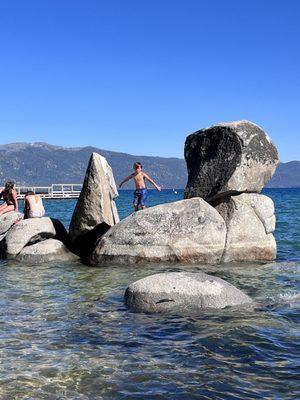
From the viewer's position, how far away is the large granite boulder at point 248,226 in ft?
53.3

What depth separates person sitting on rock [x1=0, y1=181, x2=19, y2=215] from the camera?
21016 mm

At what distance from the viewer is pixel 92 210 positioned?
57.6 feet

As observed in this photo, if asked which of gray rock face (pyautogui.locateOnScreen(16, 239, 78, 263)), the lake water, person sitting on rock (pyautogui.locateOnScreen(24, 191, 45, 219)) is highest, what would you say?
person sitting on rock (pyautogui.locateOnScreen(24, 191, 45, 219))

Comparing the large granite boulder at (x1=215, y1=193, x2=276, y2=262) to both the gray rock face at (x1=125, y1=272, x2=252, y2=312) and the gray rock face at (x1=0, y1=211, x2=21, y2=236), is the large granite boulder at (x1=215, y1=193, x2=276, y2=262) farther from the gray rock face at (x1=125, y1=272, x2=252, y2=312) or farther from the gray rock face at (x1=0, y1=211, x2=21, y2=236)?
the gray rock face at (x1=0, y1=211, x2=21, y2=236)

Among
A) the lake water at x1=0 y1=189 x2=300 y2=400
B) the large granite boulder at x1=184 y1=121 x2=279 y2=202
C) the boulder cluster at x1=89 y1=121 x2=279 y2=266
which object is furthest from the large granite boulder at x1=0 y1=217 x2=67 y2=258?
the lake water at x1=0 y1=189 x2=300 y2=400

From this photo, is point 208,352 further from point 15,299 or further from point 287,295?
point 15,299

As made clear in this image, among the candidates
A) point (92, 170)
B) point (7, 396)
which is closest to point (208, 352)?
point (7, 396)

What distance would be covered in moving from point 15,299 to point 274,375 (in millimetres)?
6164

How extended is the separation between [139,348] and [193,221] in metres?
8.32

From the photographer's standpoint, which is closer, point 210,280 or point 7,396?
point 7,396

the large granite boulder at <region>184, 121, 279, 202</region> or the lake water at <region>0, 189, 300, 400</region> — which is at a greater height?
the large granite boulder at <region>184, 121, 279, 202</region>

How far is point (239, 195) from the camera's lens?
17.2 metres

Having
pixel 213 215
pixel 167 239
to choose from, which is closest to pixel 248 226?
pixel 213 215

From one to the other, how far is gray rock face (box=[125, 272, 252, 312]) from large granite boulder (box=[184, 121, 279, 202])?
7.19 meters
